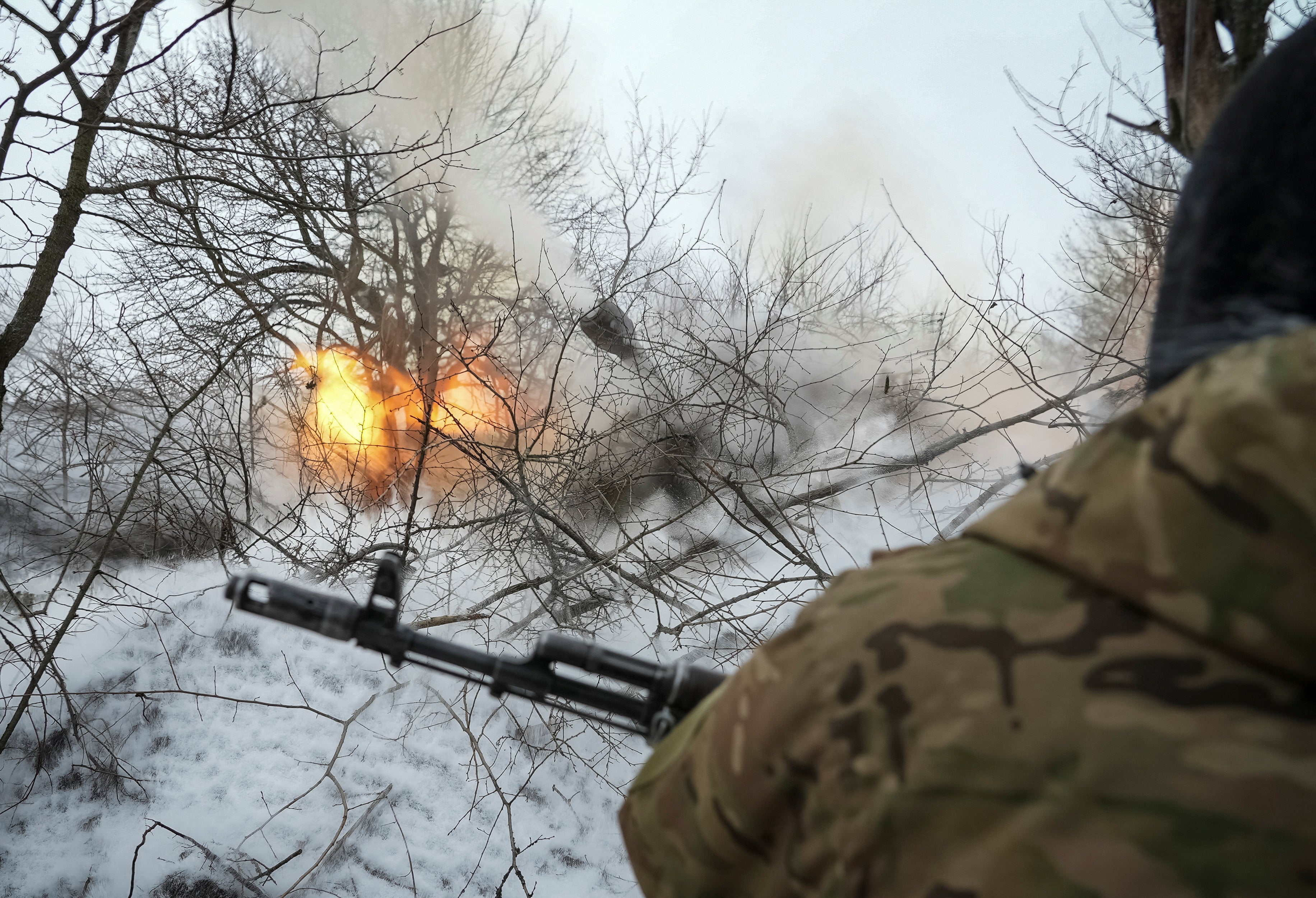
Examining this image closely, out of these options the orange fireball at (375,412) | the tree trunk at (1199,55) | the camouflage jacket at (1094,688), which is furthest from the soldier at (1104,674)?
the tree trunk at (1199,55)

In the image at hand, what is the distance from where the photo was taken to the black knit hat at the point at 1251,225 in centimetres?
69

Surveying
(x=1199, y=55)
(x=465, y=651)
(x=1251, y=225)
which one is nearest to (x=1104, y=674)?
(x=1251, y=225)

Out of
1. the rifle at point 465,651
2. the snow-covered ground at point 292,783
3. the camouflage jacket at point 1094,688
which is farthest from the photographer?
the snow-covered ground at point 292,783

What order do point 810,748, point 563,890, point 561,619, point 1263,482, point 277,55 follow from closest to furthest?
point 1263,482 < point 810,748 < point 563,890 < point 561,619 < point 277,55

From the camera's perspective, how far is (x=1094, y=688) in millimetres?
556

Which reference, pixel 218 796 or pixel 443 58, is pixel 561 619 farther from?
pixel 443 58

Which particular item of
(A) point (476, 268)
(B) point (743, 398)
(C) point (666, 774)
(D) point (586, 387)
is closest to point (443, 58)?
(A) point (476, 268)

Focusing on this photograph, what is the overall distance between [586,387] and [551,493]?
3.86 feet

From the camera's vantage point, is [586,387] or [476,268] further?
[476,268]

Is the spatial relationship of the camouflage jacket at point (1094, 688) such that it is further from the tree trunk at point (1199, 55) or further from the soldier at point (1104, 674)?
the tree trunk at point (1199, 55)

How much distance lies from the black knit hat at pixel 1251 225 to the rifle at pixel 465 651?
963mm

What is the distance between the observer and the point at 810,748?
2.20 feet

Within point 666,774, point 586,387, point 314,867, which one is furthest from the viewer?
point 586,387

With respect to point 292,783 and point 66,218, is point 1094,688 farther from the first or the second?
point 292,783
